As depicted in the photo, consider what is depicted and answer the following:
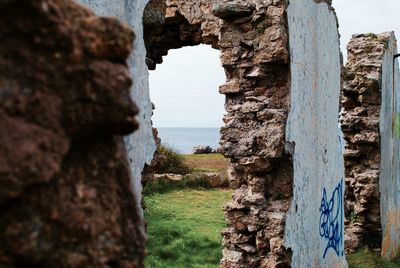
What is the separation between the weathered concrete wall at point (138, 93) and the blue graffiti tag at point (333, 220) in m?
2.47

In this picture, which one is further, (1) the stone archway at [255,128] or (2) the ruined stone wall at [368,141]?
A: (2) the ruined stone wall at [368,141]

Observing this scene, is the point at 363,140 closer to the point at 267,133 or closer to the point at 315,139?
the point at 315,139

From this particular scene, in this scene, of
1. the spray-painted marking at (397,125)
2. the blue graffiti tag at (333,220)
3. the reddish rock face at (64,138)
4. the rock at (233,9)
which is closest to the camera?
the reddish rock face at (64,138)

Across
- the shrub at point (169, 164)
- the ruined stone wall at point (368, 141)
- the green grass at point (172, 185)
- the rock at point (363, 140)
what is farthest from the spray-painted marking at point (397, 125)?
the shrub at point (169, 164)

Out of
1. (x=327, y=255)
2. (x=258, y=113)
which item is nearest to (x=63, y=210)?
(x=258, y=113)

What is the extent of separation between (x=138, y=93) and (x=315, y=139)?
237 cm

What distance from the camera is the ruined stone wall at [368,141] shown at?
8.06m

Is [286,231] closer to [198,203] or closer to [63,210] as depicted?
[63,210]

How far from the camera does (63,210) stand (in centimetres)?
117

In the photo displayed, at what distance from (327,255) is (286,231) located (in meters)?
1.27

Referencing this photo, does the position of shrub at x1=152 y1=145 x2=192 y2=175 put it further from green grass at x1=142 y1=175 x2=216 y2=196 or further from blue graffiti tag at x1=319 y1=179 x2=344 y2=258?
blue graffiti tag at x1=319 y1=179 x2=344 y2=258

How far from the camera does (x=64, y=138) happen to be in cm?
117

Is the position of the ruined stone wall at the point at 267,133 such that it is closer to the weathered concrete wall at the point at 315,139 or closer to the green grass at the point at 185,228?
the weathered concrete wall at the point at 315,139

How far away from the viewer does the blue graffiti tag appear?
5537 millimetres
